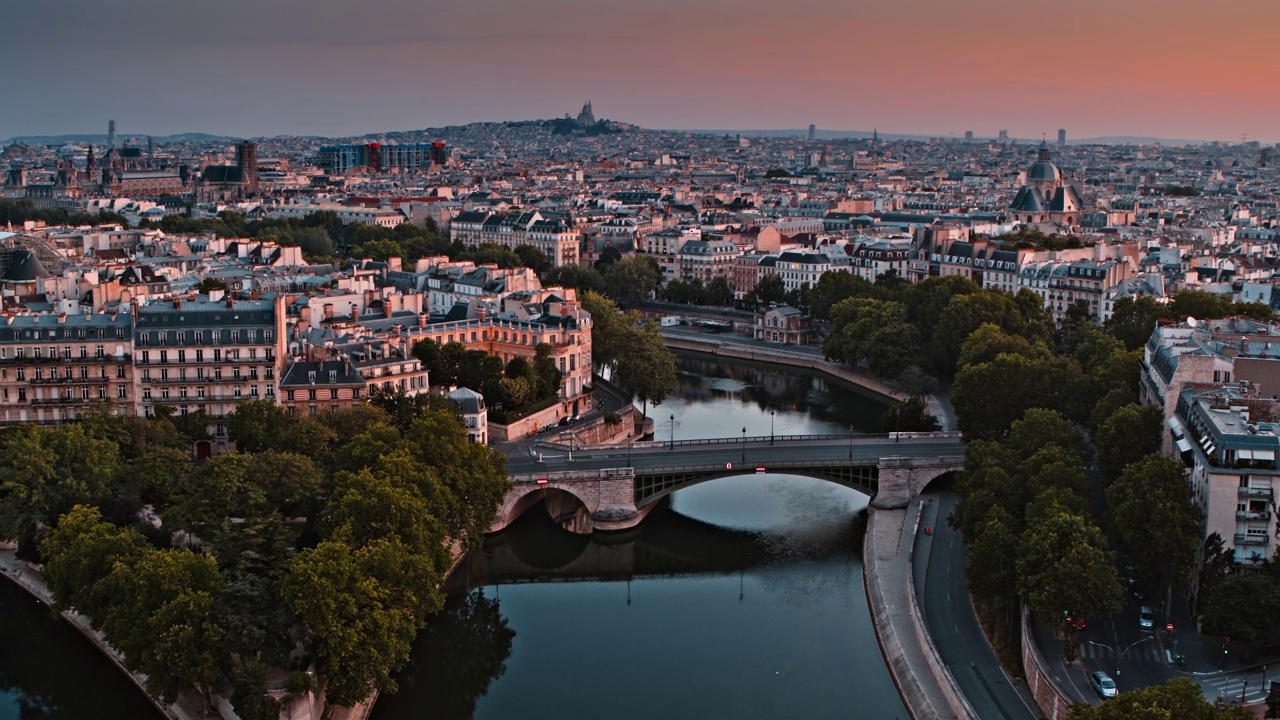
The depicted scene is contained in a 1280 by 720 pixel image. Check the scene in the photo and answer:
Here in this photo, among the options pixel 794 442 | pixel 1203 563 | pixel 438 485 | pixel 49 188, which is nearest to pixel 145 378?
pixel 438 485

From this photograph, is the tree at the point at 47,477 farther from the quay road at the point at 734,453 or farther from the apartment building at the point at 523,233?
the apartment building at the point at 523,233

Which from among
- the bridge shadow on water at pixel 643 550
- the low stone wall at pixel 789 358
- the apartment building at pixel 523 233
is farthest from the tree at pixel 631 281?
the bridge shadow on water at pixel 643 550

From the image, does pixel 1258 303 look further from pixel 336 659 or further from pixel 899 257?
pixel 336 659

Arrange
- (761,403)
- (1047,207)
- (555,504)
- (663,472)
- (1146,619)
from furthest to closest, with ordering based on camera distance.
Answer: (1047,207) → (761,403) → (555,504) → (663,472) → (1146,619)

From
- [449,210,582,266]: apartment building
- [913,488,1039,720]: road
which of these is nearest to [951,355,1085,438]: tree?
[913,488,1039,720]: road

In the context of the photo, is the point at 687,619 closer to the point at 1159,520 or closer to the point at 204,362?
the point at 1159,520

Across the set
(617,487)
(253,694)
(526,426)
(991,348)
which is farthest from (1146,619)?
(991,348)
